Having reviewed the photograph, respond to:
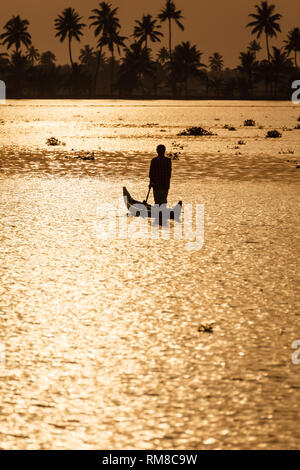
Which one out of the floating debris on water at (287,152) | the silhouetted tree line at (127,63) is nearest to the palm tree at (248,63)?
the silhouetted tree line at (127,63)

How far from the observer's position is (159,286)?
31.1ft

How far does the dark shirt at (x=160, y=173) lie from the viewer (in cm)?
1511

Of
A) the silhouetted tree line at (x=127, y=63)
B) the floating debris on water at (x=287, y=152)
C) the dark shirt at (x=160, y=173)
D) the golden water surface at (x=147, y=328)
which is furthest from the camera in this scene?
the silhouetted tree line at (x=127, y=63)

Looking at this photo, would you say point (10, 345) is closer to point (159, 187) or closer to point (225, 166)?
point (159, 187)

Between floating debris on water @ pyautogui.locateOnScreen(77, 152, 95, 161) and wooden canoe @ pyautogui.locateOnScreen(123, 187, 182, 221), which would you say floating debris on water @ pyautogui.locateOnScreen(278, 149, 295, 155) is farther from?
wooden canoe @ pyautogui.locateOnScreen(123, 187, 182, 221)

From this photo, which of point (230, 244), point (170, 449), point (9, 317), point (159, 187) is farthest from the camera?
point (159, 187)

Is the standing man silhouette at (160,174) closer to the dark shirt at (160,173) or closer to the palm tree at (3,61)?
the dark shirt at (160,173)

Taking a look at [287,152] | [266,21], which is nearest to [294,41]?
[266,21]

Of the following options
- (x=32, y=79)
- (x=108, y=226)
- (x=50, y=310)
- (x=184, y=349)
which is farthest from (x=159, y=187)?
(x=32, y=79)

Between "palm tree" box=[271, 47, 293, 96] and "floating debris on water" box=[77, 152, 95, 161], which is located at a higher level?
"palm tree" box=[271, 47, 293, 96]

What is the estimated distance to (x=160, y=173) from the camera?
15.1m

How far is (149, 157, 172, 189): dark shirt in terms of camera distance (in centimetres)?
1511

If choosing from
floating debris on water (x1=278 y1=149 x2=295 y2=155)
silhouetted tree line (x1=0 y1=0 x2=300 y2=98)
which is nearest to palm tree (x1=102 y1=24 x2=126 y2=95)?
silhouetted tree line (x1=0 y1=0 x2=300 y2=98)

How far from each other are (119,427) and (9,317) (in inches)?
114
